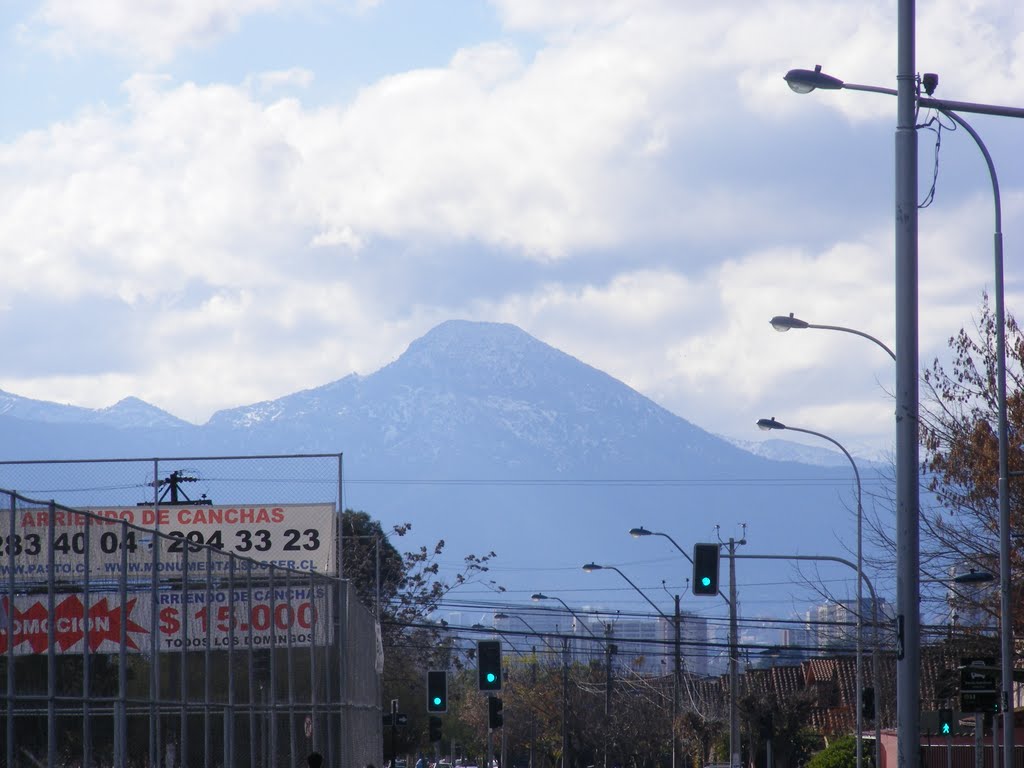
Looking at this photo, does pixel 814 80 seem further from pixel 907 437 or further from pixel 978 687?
pixel 978 687

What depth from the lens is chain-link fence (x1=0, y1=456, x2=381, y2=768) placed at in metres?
12.5

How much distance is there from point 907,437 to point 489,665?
83.3 feet

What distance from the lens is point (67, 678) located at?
13.1 meters

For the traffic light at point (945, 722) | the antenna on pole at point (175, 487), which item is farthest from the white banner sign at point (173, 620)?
the traffic light at point (945, 722)

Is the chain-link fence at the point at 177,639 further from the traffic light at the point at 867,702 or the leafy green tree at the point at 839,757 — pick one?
the leafy green tree at the point at 839,757

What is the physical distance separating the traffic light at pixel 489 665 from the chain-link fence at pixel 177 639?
756 centimetres

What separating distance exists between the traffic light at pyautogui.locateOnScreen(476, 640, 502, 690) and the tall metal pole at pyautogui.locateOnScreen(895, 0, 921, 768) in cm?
2412

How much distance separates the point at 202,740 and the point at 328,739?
218 inches

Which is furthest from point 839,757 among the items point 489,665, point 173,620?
point 173,620

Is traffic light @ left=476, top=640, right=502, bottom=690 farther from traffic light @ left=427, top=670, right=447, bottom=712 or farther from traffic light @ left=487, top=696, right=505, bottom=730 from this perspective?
traffic light @ left=487, top=696, right=505, bottom=730

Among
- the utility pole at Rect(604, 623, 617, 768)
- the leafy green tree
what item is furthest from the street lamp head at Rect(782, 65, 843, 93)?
the utility pole at Rect(604, 623, 617, 768)

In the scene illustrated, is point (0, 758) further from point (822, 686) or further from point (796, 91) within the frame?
point (822, 686)

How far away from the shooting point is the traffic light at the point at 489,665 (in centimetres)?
3750

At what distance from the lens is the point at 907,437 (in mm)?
13656
